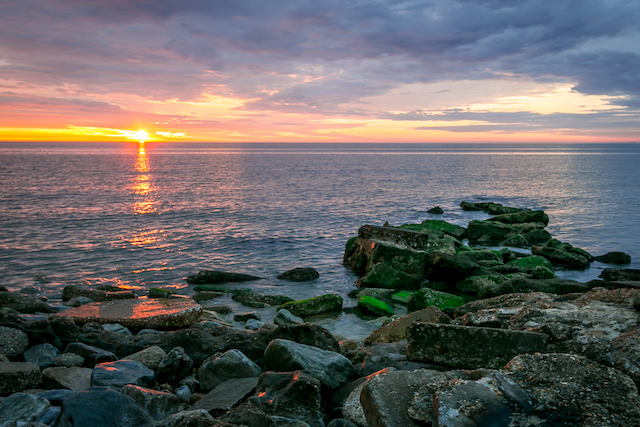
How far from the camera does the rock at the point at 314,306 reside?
11828 mm

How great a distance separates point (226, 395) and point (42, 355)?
3.34 m

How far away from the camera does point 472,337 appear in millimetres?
5301

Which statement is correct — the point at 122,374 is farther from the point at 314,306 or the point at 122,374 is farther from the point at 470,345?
the point at 314,306

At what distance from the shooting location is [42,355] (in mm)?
6363

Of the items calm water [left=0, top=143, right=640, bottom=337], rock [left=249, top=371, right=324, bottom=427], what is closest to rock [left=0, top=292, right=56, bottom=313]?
calm water [left=0, top=143, right=640, bottom=337]

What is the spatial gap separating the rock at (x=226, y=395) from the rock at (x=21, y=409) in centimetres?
157

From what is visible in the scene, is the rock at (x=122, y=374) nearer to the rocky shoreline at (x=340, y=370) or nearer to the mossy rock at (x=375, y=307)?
the rocky shoreline at (x=340, y=370)

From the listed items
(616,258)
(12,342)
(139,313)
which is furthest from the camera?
(616,258)

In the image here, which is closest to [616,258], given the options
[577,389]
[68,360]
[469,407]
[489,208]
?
[489,208]

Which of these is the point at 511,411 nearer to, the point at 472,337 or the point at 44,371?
the point at 472,337

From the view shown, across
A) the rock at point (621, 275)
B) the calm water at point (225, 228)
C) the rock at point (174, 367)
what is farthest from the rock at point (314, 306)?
the rock at point (621, 275)

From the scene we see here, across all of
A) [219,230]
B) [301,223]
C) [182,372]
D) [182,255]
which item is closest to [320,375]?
[182,372]

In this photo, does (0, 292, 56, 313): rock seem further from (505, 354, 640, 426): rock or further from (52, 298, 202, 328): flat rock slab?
(505, 354, 640, 426): rock

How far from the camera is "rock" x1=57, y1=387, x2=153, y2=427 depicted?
3.75 meters
